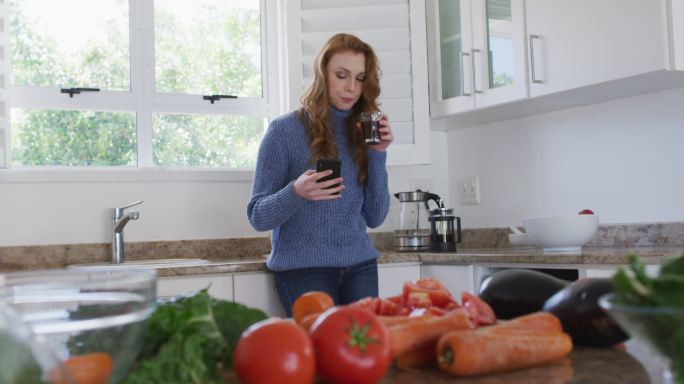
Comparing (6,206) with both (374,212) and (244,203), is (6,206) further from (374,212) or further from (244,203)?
(374,212)

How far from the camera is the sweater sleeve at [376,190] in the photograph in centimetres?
275

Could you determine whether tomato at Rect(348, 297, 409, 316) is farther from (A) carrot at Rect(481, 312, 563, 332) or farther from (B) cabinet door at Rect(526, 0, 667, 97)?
(B) cabinet door at Rect(526, 0, 667, 97)

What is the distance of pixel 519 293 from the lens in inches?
42.5

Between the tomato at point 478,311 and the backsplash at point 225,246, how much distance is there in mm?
1970

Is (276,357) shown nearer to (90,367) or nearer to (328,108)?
(90,367)

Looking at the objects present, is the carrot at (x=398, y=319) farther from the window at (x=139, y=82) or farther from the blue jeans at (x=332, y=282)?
the window at (x=139, y=82)

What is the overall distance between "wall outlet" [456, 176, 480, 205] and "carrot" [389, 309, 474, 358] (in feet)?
8.98

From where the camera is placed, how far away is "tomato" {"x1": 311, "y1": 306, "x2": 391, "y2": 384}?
702 millimetres

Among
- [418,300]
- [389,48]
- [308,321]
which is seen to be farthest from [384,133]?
[308,321]

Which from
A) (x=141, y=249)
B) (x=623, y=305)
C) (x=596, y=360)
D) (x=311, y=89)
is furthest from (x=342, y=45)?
(x=623, y=305)

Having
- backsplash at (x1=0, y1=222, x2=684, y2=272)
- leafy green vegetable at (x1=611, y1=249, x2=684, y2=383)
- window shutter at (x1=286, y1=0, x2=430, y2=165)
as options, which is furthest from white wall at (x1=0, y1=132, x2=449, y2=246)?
leafy green vegetable at (x1=611, y1=249, x2=684, y2=383)

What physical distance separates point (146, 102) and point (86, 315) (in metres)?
2.81

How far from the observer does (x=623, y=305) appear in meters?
0.61

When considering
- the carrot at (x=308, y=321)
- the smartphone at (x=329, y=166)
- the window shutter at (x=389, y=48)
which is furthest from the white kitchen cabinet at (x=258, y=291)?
the carrot at (x=308, y=321)
